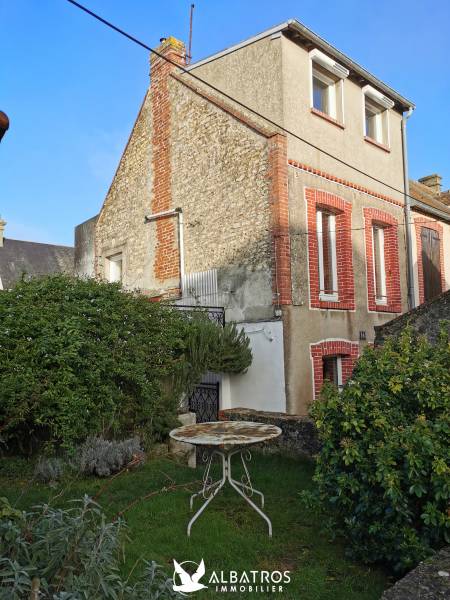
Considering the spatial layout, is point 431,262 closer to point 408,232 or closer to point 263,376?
point 408,232

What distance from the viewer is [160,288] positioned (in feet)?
39.5

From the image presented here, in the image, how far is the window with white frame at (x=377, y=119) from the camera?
12.5 meters

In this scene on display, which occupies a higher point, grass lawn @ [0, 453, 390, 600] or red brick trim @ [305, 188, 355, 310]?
red brick trim @ [305, 188, 355, 310]

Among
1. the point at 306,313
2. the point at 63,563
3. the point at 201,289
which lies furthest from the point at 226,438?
the point at 201,289

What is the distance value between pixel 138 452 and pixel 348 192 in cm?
744

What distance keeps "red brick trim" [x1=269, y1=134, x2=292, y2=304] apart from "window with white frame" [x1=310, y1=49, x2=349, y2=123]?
2132 millimetres

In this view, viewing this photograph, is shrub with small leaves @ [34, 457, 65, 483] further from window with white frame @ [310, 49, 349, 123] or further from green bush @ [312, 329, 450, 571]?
window with white frame @ [310, 49, 349, 123]

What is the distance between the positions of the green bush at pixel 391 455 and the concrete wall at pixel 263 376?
5020 millimetres

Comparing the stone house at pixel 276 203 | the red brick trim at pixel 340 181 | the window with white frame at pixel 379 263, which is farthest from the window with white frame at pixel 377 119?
the window with white frame at pixel 379 263

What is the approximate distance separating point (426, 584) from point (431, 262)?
39.9ft

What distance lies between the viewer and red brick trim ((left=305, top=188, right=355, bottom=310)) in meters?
9.88

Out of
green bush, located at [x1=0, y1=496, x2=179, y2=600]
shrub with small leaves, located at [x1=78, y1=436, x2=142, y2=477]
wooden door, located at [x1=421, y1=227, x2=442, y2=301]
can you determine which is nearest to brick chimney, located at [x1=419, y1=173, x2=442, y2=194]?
wooden door, located at [x1=421, y1=227, x2=442, y2=301]

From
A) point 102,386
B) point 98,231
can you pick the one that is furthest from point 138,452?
point 98,231

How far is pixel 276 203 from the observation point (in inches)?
367
